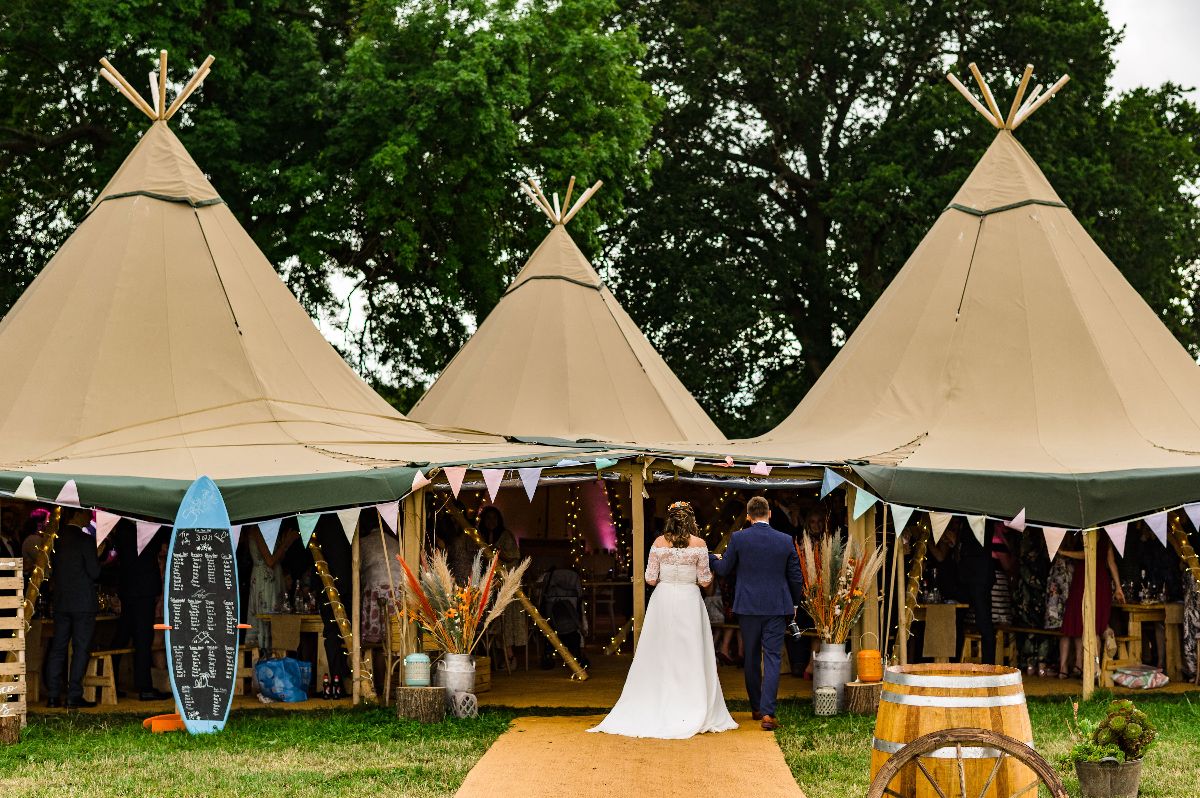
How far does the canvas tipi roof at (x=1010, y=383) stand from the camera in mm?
9375

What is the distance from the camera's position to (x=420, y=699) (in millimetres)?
9078

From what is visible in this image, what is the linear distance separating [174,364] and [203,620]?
2.74m

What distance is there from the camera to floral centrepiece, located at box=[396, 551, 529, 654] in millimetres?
9227

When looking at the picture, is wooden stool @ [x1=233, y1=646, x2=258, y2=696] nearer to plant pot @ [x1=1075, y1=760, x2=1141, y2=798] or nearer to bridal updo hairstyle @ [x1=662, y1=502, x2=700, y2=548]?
bridal updo hairstyle @ [x1=662, y1=502, x2=700, y2=548]

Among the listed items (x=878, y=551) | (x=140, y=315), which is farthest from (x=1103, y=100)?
(x=140, y=315)

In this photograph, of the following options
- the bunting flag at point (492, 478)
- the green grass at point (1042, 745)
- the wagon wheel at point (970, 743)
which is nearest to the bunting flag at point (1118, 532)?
the green grass at point (1042, 745)

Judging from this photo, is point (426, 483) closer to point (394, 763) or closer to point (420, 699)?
point (420, 699)

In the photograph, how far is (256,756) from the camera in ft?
26.0

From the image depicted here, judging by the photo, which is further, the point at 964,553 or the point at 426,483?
the point at 964,553

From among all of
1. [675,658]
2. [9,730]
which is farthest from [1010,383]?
[9,730]

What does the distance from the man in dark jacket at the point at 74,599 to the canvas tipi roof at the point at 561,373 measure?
4568 mm

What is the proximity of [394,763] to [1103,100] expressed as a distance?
16.6 meters

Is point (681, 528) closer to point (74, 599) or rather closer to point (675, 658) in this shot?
point (675, 658)

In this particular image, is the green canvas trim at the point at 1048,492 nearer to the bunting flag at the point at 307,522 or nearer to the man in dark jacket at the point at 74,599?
the bunting flag at the point at 307,522
